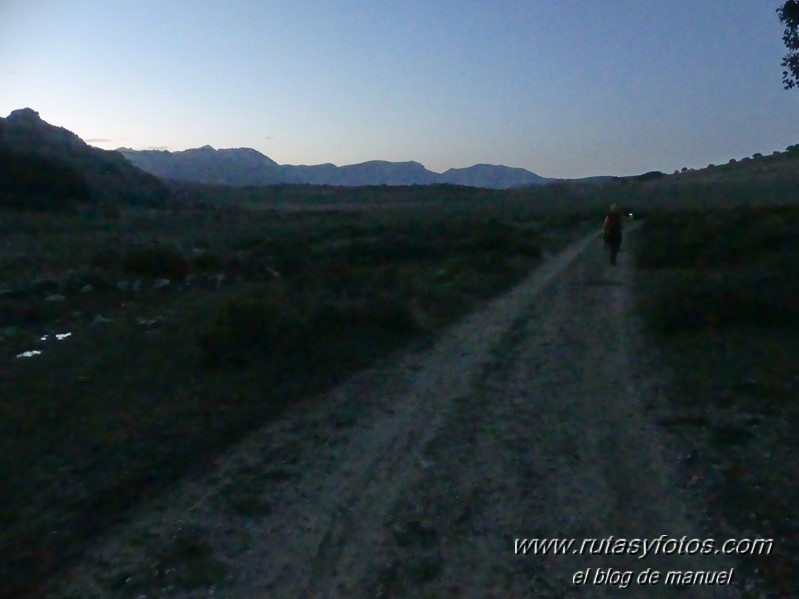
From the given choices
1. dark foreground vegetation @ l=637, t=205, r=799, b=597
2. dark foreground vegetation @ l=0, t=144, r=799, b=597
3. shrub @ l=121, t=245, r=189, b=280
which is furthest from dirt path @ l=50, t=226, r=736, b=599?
shrub @ l=121, t=245, r=189, b=280

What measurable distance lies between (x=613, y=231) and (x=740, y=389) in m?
14.7

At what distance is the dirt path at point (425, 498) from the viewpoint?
228 inches

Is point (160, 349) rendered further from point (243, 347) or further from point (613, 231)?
point (613, 231)

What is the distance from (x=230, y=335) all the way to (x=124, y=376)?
1604 mm

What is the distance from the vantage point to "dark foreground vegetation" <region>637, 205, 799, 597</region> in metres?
6.59

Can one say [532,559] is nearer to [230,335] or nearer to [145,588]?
[145,588]

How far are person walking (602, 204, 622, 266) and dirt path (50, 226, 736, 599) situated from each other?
13.3 meters

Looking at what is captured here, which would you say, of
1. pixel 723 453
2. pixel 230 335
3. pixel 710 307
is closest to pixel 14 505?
pixel 230 335

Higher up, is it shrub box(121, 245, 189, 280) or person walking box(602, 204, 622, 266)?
person walking box(602, 204, 622, 266)

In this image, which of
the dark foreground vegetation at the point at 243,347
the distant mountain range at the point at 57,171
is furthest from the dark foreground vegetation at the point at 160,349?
the distant mountain range at the point at 57,171

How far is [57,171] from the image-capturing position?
190 ft

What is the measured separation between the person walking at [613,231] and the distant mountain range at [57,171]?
37.5 meters

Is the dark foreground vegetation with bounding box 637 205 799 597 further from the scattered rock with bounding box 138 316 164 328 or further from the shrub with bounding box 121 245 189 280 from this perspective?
the shrub with bounding box 121 245 189 280

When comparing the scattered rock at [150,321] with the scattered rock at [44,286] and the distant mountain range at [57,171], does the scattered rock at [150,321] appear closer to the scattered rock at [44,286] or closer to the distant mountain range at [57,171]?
the scattered rock at [44,286]
